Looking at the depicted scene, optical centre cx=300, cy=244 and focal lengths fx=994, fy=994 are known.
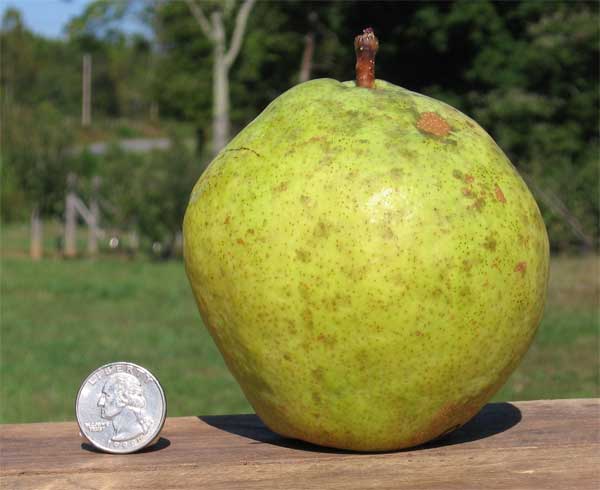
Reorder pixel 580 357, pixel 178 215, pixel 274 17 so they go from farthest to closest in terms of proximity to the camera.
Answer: pixel 274 17
pixel 178 215
pixel 580 357

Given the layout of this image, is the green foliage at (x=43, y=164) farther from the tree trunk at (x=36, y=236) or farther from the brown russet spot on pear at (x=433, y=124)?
the brown russet spot on pear at (x=433, y=124)

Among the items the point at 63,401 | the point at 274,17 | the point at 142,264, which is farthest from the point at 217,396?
the point at 274,17

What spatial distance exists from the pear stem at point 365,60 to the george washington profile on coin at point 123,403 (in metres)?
0.90

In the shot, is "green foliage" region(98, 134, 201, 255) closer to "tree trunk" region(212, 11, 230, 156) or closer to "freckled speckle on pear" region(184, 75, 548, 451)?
"tree trunk" region(212, 11, 230, 156)

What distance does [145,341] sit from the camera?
8.20 metres

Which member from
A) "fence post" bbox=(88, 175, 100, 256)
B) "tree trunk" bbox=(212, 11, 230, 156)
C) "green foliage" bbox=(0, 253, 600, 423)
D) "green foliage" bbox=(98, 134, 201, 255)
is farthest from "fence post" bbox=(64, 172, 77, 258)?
"tree trunk" bbox=(212, 11, 230, 156)

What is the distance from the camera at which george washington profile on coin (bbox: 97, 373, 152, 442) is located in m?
2.34

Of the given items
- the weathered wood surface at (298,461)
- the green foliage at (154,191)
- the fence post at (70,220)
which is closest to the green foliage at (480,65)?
the green foliage at (154,191)

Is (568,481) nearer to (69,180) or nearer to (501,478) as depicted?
(501,478)

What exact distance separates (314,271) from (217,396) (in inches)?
171

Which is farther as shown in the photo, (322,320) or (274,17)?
(274,17)

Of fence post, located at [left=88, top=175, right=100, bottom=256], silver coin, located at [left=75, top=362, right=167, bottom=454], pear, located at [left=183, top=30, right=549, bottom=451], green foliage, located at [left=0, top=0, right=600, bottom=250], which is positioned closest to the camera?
pear, located at [left=183, top=30, right=549, bottom=451]

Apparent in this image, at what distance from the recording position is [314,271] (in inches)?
81.0

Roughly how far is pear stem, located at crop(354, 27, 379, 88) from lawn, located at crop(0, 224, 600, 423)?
365cm
